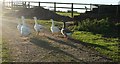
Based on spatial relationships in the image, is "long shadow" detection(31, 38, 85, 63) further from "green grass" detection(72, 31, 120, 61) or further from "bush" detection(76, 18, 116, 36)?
"bush" detection(76, 18, 116, 36)

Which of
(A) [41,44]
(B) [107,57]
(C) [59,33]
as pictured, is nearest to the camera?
(B) [107,57]

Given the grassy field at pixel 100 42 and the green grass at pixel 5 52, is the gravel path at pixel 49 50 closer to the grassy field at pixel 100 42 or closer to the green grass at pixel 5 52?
the green grass at pixel 5 52

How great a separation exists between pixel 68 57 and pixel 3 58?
1994 millimetres

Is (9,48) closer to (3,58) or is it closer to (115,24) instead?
(3,58)

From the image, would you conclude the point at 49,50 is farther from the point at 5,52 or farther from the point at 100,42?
the point at 100,42

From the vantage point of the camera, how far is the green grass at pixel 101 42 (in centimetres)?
1241

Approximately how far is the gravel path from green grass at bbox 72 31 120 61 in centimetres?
36

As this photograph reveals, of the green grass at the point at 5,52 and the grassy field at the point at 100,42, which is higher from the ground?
the green grass at the point at 5,52

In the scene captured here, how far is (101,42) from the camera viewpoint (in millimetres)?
14500

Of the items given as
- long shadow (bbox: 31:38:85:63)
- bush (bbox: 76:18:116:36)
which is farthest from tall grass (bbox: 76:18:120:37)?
long shadow (bbox: 31:38:85:63)

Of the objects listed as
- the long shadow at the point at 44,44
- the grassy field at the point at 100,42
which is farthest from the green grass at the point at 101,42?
the long shadow at the point at 44,44

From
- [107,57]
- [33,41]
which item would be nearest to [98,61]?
[107,57]

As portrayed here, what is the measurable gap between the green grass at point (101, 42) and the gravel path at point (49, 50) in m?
0.36

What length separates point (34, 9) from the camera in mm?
28234
